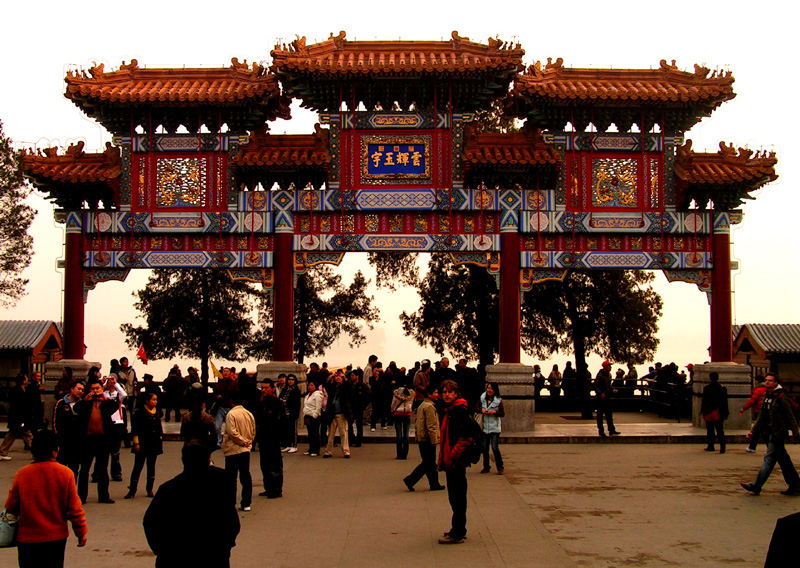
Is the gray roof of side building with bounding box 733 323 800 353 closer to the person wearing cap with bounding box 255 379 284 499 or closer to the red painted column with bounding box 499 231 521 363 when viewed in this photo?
the red painted column with bounding box 499 231 521 363

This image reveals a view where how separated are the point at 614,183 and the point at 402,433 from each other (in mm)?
8900

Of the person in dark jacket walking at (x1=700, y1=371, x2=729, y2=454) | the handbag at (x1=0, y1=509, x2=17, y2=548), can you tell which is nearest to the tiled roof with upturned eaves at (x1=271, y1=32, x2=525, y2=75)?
the person in dark jacket walking at (x1=700, y1=371, x2=729, y2=454)

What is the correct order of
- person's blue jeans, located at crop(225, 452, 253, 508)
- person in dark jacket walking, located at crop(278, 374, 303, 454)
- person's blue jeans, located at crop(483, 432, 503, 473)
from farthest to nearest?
person in dark jacket walking, located at crop(278, 374, 303, 454), person's blue jeans, located at crop(483, 432, 503, 473), person's blue jeans, located at crop(225, 452, 253, 508)

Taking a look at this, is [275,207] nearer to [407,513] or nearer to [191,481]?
[407,513]

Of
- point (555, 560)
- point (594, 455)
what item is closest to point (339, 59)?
point (594, 455)

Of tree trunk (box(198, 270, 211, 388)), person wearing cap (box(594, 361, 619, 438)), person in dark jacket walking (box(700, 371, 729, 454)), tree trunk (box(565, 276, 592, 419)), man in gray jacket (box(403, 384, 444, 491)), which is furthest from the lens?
tree trunk (box(198, 270, 211, 388))

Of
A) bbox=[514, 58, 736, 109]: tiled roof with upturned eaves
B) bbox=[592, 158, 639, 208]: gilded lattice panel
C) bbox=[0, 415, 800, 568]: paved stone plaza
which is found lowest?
bbox=[0, 415, 800, 568]: paved stone plaza

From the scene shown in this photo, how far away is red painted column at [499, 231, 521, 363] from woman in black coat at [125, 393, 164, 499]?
34.2ft

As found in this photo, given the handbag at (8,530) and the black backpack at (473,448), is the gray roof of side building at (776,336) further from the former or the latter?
the handbag at (8,530)

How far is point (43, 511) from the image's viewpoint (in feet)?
24.7

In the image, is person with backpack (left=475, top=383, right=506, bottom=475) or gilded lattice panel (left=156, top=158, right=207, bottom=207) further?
gilded lattice panel (left=156, top=158, right=207, bottom=207)

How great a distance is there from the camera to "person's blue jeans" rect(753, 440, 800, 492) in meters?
13.7

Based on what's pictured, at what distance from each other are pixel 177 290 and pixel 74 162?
9.46 m

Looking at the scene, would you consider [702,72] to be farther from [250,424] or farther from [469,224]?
[250,424]
